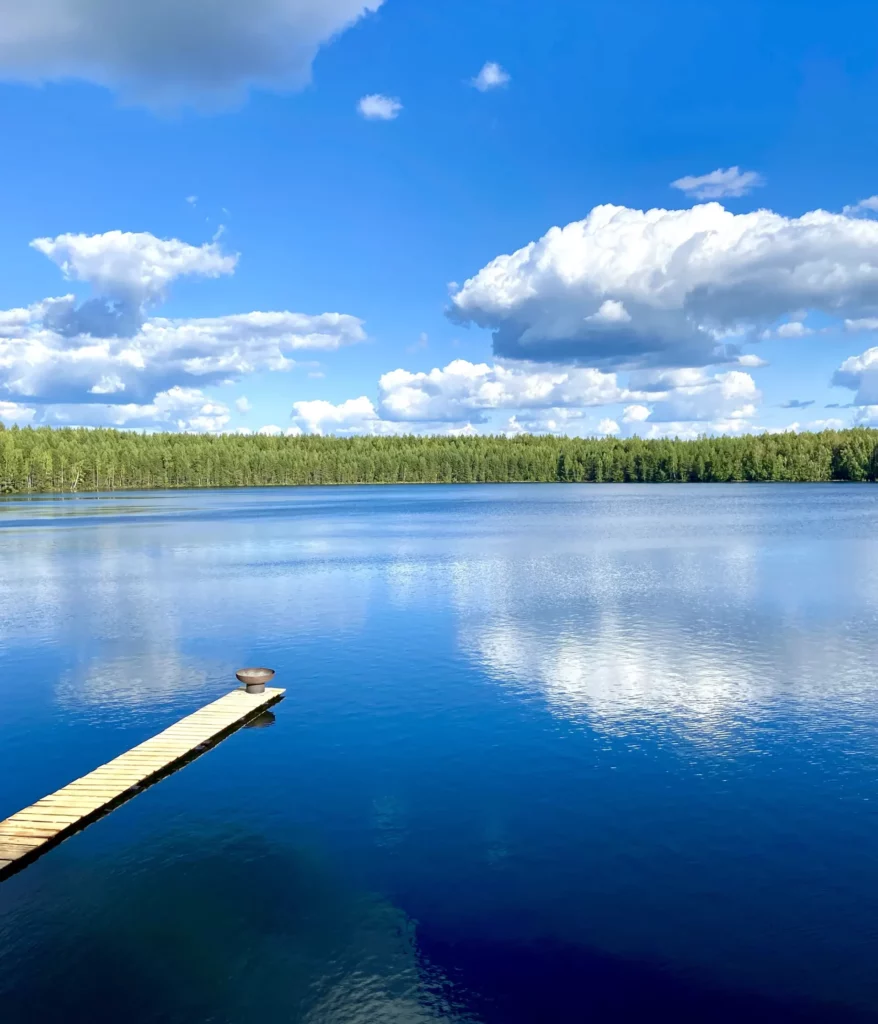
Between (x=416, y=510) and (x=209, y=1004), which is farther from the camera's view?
(x=416, y=510)

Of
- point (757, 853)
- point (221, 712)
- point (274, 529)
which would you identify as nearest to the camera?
point (757, 853)

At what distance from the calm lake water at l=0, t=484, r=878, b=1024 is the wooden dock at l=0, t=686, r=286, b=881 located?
47 centimetres

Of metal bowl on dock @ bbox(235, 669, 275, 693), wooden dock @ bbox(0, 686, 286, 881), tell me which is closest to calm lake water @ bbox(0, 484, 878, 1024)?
wooden dock @ bbox(0, 686, 286, 881)

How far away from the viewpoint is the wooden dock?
17.2 m

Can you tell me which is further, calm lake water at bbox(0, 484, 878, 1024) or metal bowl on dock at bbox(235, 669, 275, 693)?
metal bowl on dock at bbox(235, 669, 275, 693)

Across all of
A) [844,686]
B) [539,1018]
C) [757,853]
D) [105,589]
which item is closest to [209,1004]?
[539,1018]

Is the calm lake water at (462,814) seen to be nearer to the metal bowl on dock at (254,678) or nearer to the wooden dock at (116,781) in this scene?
the wooden dock at (116,781)

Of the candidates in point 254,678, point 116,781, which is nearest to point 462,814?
point 116,781

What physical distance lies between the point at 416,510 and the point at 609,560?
77.9 meters

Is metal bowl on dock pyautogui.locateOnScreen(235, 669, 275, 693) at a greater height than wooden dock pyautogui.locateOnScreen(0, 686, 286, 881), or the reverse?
metal bowl on dock pyautogui.locateOnScreen(235, 669, 275, 693)

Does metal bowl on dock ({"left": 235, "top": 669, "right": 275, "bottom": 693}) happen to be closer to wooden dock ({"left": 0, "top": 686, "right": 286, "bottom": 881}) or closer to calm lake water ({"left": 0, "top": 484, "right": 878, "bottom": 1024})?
wooden dock ({"left": 0, "top": 686, "right": 286, "bottom": 881})

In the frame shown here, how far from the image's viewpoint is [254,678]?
2812 cm

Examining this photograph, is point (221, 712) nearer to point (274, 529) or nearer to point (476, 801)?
point (476, 801)

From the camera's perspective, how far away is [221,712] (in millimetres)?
26000
